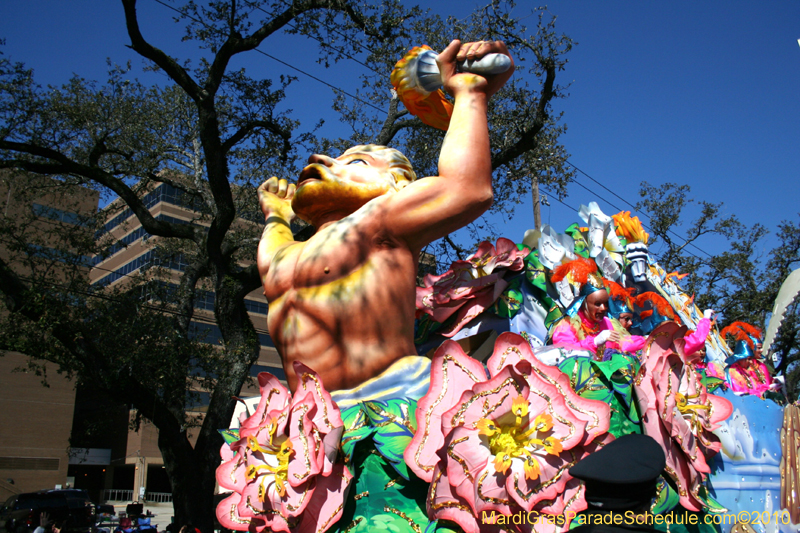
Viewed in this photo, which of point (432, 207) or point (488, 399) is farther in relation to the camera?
point (432, 207)

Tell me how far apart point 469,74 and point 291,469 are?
6.51 ft

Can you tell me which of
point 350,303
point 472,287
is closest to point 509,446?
point 350,303

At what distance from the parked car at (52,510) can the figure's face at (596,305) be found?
14.2 meters

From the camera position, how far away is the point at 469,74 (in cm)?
300

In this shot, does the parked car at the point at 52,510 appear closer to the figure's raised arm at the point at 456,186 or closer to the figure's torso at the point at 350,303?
the figure's torso at the point at 350,303

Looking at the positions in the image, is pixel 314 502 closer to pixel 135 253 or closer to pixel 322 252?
pixel 322 252

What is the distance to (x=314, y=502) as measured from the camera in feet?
7.72

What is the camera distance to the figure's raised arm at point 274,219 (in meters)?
3.45

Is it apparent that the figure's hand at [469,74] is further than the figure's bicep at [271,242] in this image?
No

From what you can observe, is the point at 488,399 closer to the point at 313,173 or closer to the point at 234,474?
the point at 234,474

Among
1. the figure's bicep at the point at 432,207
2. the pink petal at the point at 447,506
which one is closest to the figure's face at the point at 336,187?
the figure's bicep at the point at 432,207

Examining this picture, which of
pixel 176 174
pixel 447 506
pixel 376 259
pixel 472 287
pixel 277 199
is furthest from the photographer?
pixel 176 174

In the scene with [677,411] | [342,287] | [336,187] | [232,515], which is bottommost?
[232,515]

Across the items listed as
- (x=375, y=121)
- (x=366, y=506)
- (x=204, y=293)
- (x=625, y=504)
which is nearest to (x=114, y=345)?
(x=204, y=293)
